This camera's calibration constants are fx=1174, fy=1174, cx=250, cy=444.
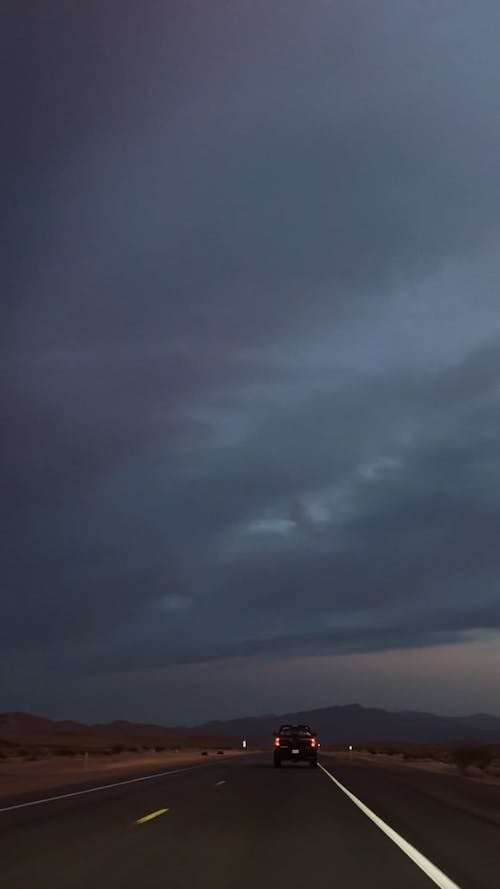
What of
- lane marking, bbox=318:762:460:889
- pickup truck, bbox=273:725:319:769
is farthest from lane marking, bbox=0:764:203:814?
pickup truck, bbox=273:725:319:769

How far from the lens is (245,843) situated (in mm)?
16766

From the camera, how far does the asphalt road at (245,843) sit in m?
12.7

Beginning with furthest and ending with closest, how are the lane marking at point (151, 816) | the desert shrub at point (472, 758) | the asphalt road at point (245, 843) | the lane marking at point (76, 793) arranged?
1. the desert shrub at point (472, 758)
2. the lane marking at point (76, 793)
3. the lane marking at point (151, 816)
4. the asphalt road at point (245, 843)

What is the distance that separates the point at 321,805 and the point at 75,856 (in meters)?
11.3

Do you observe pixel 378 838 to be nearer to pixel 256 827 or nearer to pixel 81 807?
pixel 256 827

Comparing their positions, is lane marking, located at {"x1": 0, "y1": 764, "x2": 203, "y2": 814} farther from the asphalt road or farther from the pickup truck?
the pickup truck

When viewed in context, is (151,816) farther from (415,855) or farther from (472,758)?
(472,758)

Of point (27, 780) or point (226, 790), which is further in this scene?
point (27, 780)

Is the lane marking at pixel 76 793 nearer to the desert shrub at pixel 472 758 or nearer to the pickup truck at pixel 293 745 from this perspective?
the pickup truck at pixel 293 745

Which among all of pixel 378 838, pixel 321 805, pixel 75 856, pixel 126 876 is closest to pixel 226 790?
pixel 321 805

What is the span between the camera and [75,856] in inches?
583

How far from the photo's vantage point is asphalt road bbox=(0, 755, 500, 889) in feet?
41.5

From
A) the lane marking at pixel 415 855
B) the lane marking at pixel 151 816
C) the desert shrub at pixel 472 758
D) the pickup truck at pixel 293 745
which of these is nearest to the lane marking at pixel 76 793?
the lane marking at pixel 151 816

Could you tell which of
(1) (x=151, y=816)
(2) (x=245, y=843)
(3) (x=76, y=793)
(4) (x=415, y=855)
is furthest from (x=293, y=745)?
(4) (x=415, y=855)
